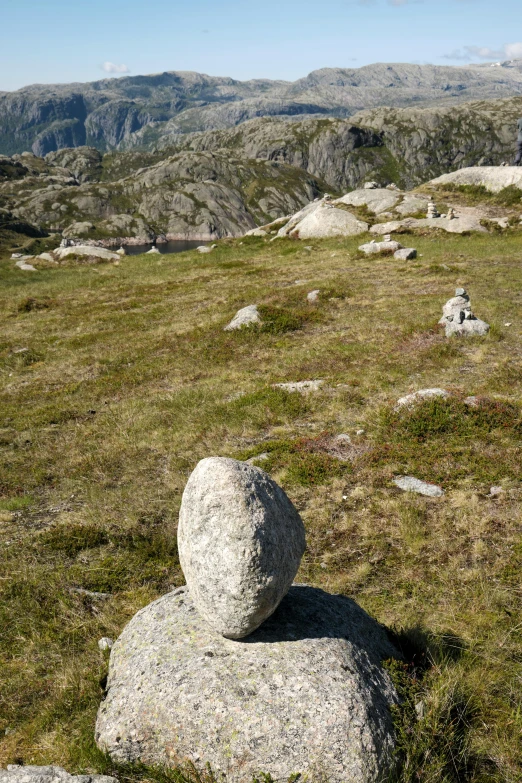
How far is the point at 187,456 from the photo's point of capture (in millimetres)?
14227

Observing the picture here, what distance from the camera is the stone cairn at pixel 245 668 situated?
16.4ft

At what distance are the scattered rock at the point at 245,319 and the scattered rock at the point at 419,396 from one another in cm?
1192

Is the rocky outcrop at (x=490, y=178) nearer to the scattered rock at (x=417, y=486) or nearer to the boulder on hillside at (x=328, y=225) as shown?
the boulder on hillside at (x=328, y=225)

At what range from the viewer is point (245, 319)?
26094 mm

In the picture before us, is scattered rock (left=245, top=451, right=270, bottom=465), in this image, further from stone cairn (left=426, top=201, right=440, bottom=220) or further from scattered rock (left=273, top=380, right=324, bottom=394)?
stone cairn (left=426, top=201, right=440, bottom=220)

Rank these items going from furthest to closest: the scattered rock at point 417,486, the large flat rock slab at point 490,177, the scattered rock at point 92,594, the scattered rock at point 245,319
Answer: the large flat rock slab at point 490,177 < the scattered rock at point 245,319 < the scattered rock at point 417,486 < the scattered rock at point 92,594

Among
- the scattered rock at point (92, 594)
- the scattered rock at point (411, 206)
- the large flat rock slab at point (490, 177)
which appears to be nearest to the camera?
the scattered rock at point (92, 594)

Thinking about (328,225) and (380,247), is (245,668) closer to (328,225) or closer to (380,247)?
(380,247)

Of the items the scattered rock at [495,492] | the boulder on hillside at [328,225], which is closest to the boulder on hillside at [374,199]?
the boulder on hillside at [328,225]

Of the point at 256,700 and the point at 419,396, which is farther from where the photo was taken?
the point at 419,396

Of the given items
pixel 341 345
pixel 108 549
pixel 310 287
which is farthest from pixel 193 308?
pixel 108 549

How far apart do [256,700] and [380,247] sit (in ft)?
133

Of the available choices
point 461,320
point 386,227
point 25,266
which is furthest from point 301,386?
point 25,266

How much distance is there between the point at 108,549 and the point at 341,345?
14.8 metres
